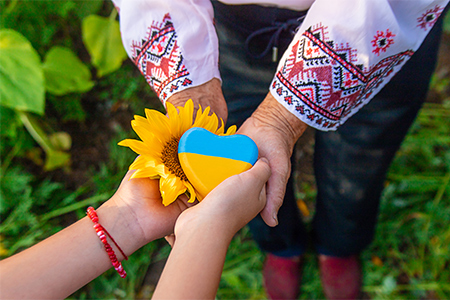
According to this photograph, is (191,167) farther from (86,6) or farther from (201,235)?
(86,6)

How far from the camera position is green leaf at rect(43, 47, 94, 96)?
5.09ft

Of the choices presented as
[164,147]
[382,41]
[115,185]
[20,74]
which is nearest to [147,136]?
[164,147]

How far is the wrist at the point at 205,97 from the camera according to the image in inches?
33.4

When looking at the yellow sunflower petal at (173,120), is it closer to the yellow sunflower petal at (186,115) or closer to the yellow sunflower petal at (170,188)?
the yellow sunflower petal at (186,115)

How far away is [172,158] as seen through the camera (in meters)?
0.75

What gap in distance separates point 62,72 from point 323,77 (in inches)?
54.4

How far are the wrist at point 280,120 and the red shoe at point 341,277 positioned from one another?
952 mm

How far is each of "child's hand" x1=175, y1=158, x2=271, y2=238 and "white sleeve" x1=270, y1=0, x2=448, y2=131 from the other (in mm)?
211

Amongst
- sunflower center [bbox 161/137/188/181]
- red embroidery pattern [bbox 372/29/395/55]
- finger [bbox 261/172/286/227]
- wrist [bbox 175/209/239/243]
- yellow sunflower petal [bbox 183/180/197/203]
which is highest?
red embroidery pattern [bbox 372/29/395/55]

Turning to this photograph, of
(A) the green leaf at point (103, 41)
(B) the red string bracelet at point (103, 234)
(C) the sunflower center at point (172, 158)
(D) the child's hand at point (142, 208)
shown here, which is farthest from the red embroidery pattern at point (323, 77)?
(A) the green leaf at point (103, 41)

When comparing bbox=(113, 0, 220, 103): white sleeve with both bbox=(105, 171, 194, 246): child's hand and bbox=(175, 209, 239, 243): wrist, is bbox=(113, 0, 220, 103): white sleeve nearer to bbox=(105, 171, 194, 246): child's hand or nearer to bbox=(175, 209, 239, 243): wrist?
bbox=(105, 171, 194, 246): child's hand

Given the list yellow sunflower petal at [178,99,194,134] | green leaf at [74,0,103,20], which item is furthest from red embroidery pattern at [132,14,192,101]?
green leaf at [74,0,103,20]

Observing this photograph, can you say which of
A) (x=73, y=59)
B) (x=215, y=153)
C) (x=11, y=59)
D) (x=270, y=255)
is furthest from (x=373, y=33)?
(x=73, y=59)

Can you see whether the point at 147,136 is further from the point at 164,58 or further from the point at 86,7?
the point at 86,7
